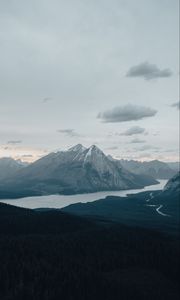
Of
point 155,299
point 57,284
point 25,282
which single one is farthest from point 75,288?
point 155,299

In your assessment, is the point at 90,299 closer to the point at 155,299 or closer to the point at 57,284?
the point at 57,284

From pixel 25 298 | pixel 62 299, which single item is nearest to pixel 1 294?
pixel 25 298

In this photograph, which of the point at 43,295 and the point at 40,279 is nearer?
the point at 43,295

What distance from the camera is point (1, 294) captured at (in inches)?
7274

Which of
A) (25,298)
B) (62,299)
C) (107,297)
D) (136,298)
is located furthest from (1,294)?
(136,298)

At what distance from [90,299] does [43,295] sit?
19.0 m

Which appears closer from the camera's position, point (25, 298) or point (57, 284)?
point (25, 298)

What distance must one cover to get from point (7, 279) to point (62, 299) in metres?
23.8

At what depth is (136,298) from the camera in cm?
19875

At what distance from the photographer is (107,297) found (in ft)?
639

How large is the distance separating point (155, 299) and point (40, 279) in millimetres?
46236

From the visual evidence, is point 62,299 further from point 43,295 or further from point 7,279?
point 7,279

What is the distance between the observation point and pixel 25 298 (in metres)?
182

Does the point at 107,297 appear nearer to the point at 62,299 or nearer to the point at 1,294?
the point at 62,299
